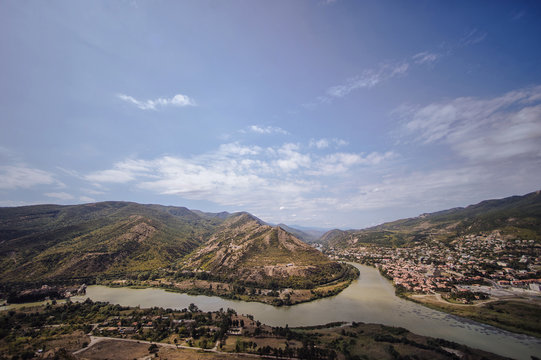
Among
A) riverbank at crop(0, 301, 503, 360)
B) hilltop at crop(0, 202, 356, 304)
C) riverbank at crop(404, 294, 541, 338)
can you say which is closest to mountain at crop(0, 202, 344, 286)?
hilltop at crop(0, 202, 356, 304)

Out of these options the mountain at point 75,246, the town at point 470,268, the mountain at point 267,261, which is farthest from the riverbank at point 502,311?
the mountain at point 75,246

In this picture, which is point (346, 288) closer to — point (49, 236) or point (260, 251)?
point (260, 251)

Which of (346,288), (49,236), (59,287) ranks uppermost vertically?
→ (49,236)

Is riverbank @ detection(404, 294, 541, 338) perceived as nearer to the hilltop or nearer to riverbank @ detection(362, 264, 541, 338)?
riverbank @ detection(362, 264, 541, 338)

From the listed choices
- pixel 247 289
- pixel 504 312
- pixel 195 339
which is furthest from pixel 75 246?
pixel 504 312

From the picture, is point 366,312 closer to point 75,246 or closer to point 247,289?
point 247,289

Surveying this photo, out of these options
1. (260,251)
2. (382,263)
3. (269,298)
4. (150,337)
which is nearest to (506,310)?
(269,298)

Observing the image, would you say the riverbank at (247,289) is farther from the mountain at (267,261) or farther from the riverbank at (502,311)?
the riverbank at (502,311)
